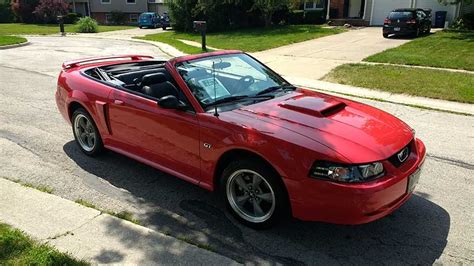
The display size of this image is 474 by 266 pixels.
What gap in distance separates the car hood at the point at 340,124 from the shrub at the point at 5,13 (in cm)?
5248

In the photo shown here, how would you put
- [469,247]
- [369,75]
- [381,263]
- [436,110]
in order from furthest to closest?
[369,75], [436,110], [469,247], [381,263]

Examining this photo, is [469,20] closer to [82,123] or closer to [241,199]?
[82,123]

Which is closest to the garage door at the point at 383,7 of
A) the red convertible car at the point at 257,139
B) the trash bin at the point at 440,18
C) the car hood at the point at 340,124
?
the trash bin at the point at 440,18

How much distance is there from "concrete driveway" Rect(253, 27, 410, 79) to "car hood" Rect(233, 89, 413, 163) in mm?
8495

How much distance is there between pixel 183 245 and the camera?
3424mm

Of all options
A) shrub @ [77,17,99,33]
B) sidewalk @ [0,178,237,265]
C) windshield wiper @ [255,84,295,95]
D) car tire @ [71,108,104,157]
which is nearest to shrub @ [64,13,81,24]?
shrub @ [77,17,99,33]

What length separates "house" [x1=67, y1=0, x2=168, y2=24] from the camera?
47641 millimetres

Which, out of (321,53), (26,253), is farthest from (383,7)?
(26,253)

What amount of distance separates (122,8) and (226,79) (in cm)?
4789

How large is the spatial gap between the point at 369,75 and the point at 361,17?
78.3ft

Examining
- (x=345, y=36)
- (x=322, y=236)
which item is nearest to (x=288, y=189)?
(x=322, y=236)

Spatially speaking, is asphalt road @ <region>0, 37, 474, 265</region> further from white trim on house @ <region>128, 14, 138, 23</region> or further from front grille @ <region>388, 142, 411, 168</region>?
white trim on house @ <region>128, 14, 138, 23</region>

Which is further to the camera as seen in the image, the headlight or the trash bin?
the trash bin

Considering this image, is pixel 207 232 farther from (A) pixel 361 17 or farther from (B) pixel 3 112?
(A) pixel 361 17
